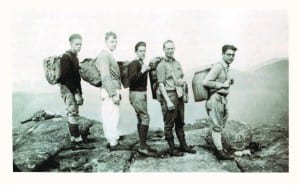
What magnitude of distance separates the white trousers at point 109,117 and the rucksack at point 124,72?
220 mm

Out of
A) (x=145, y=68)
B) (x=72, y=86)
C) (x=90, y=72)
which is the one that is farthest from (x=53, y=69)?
(x=145, y=68)

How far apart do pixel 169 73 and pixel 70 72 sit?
3.40ft

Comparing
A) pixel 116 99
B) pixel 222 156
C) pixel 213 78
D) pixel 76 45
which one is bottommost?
pixel 222 156

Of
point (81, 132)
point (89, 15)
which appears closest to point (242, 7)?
point (89, 15)

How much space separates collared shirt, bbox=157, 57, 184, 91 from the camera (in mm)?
4266

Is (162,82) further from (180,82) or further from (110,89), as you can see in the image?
(110,89)

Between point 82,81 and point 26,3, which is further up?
point 26,3

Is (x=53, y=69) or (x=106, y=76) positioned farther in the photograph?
(x=53, y=69)

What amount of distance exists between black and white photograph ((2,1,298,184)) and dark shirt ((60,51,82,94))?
0.01m

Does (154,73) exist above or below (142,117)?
above

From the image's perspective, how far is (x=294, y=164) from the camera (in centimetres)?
425

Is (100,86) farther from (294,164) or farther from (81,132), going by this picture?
(294,164)

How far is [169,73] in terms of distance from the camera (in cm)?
427
